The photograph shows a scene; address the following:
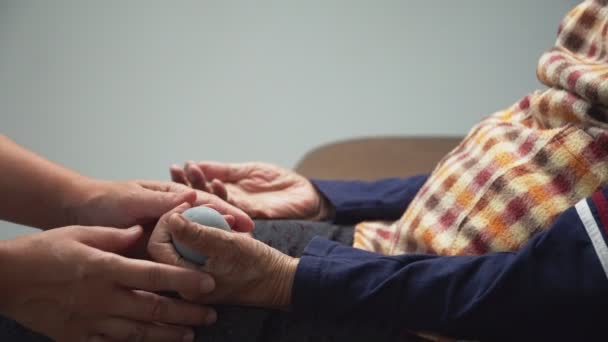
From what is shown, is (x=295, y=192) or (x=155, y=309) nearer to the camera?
(x=155, y=309)

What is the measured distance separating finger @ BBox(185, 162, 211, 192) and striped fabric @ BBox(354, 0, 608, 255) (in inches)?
10.8

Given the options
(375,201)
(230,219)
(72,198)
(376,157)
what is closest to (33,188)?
(72,198)

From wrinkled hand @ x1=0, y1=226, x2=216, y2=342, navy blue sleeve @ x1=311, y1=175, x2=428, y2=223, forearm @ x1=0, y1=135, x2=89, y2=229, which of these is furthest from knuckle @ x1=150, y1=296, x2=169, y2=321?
navy blue sleeve @ x1=311, y1=175, x2=428, y2=223

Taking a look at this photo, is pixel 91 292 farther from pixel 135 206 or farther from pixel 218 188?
pixel 218 188

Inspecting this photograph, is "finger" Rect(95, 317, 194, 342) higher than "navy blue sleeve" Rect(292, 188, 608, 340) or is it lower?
lower

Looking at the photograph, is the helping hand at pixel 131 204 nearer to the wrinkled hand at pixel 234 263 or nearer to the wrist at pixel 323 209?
the wrinkled hand at pixel 234 263

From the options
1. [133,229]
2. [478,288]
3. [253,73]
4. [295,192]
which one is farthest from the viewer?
[253,73]

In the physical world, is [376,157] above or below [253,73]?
below

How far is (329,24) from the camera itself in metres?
1.55

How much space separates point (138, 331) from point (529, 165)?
1.51 ft

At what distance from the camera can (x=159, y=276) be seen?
59 centimetres

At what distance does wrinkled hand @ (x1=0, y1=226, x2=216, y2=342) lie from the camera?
23.3 inches

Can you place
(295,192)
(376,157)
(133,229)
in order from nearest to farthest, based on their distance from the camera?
(133,229)
(295,192)
(376,157)

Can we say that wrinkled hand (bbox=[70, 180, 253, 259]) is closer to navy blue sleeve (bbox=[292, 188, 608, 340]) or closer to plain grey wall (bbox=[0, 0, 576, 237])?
navy blue sleeve (bbox=[292, 188, 608, 340])
